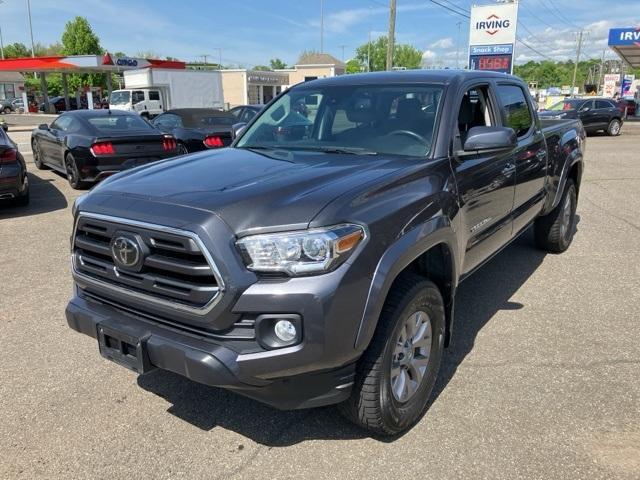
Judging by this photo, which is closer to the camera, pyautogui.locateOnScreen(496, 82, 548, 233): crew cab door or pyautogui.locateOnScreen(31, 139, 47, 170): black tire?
pyautogui.locateOnScreen(496, 82, 548, 233): crew cab door

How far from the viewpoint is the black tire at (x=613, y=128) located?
2489 centimetres

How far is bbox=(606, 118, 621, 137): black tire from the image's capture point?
980 inches

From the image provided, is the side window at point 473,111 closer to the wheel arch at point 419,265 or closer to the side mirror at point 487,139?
the side mirror at point 487,139

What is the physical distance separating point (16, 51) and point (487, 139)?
101006 mm

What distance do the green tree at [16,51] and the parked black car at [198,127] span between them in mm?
85600

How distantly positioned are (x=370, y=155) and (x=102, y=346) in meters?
1.86

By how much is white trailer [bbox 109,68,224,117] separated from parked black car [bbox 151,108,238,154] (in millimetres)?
20527

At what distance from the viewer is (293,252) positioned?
229cm

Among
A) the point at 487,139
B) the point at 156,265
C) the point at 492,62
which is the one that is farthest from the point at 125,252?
the point at 492,62

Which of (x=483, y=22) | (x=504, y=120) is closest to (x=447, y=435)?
(x=504, y=120)

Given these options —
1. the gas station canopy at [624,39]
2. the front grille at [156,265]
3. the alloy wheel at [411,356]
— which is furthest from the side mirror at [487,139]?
the gas station canopy at [624,39]

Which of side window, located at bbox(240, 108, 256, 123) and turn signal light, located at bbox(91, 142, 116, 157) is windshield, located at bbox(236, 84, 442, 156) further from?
side window, located at bbox(240, 108, 256, 123)

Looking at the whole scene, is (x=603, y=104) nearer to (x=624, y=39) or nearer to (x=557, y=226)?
(x=624, y=39)

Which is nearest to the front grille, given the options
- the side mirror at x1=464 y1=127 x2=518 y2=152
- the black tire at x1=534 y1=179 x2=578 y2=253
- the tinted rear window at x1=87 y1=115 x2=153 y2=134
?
the side mirror at x1=464 y1=127 x2=518 y2=152
